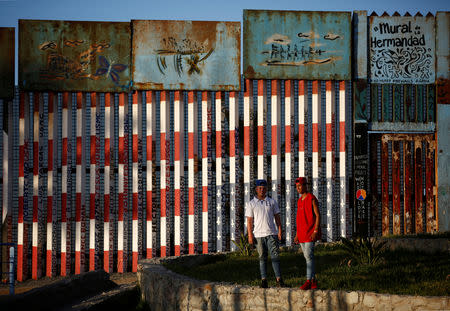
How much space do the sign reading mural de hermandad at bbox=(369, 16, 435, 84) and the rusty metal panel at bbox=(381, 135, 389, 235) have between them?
142 centimetres

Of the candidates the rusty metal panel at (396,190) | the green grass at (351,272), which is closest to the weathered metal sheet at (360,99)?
the rusty metal panel at (396,190)

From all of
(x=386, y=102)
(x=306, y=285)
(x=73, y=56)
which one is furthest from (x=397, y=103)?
(x=73, y=56)

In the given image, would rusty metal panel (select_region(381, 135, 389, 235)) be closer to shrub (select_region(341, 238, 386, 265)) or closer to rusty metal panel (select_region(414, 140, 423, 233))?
rusty metal panel (select_region(414, 140, 423, 233))

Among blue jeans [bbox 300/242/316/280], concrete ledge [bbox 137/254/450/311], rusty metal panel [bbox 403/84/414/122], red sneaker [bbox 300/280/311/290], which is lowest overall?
concrete ledge [bbox 137/254/450/311]

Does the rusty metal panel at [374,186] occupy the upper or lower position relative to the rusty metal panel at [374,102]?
lower

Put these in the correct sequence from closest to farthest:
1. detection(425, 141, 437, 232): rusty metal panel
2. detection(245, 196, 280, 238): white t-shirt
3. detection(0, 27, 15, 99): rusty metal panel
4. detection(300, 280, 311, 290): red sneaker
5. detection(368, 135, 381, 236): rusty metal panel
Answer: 1. detection(300, 280, 311, 290): red sneaker
2. detection(245, 196, 280, 238): white t-shirt
3. detection(0, 27, 15, 99): rusty metal panel
4. detection(368, 135, 381, 236): rusty metal panel
5. detection(425, 141, 437, 232): rusty metal panel

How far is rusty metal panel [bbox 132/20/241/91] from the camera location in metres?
12.6

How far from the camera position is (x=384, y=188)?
12.9 meters

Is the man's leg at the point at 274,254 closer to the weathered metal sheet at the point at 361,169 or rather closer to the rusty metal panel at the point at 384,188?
the weathered metal sheet at the point at 361,169

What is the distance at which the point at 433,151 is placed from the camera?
1298cm

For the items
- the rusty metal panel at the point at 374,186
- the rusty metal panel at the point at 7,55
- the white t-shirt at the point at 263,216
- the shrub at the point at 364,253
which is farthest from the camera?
the rusty metal panel at the point at 374,186

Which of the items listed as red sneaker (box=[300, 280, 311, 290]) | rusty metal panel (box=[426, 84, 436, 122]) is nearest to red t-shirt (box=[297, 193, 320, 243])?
red sneaker (box=[300, 280, 311, 290])

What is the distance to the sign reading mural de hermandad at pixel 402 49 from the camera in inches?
507

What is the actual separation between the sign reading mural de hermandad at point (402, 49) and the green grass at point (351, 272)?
4205 mm
